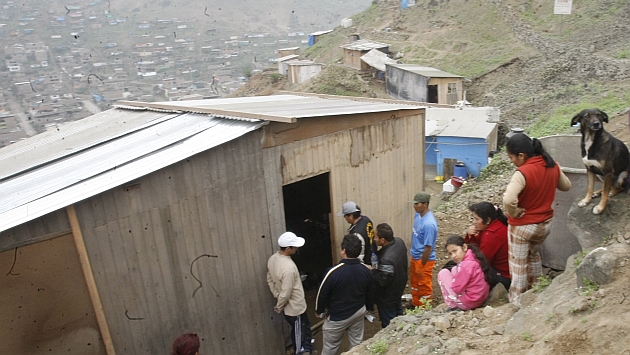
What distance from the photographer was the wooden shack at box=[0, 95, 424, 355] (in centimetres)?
398

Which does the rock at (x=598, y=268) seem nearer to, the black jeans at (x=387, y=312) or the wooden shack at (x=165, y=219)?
the black jeans at (x=387, y=312)

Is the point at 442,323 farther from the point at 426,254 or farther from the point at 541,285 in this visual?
the point at 426,254

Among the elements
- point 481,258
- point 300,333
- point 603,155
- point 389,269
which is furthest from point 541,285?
point 300,333

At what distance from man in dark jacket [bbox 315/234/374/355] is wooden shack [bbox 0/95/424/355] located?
926mm

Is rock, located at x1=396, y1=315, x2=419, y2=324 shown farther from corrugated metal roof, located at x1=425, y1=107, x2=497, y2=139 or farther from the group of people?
corrugated metal roof, located at x1=425, y1=107, x2=497, y2=139

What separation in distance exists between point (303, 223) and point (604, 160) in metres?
5.64

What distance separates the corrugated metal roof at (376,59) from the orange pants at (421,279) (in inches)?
1111

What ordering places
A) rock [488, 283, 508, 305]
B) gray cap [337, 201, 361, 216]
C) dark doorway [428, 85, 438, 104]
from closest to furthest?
1. rock [488, 283, 508, 305]
2. gray cap [337, 201, 361, 216]
3. dark doorway [428, 85, 438, 104]

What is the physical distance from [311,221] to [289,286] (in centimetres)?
354

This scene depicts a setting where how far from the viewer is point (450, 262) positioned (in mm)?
5004

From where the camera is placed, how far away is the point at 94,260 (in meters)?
4.17

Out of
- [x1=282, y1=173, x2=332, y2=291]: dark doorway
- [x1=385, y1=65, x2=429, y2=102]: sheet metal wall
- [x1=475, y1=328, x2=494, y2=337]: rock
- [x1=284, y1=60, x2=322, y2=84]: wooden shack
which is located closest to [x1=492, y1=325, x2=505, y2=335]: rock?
[x1=475, y1=328, x2=494, y2=337]: rock

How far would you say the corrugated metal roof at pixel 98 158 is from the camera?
3902 millimetres

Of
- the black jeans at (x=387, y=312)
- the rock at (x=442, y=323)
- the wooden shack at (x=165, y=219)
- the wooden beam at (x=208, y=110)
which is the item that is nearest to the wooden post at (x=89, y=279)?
the wooden shack at (x=165, y=219)
